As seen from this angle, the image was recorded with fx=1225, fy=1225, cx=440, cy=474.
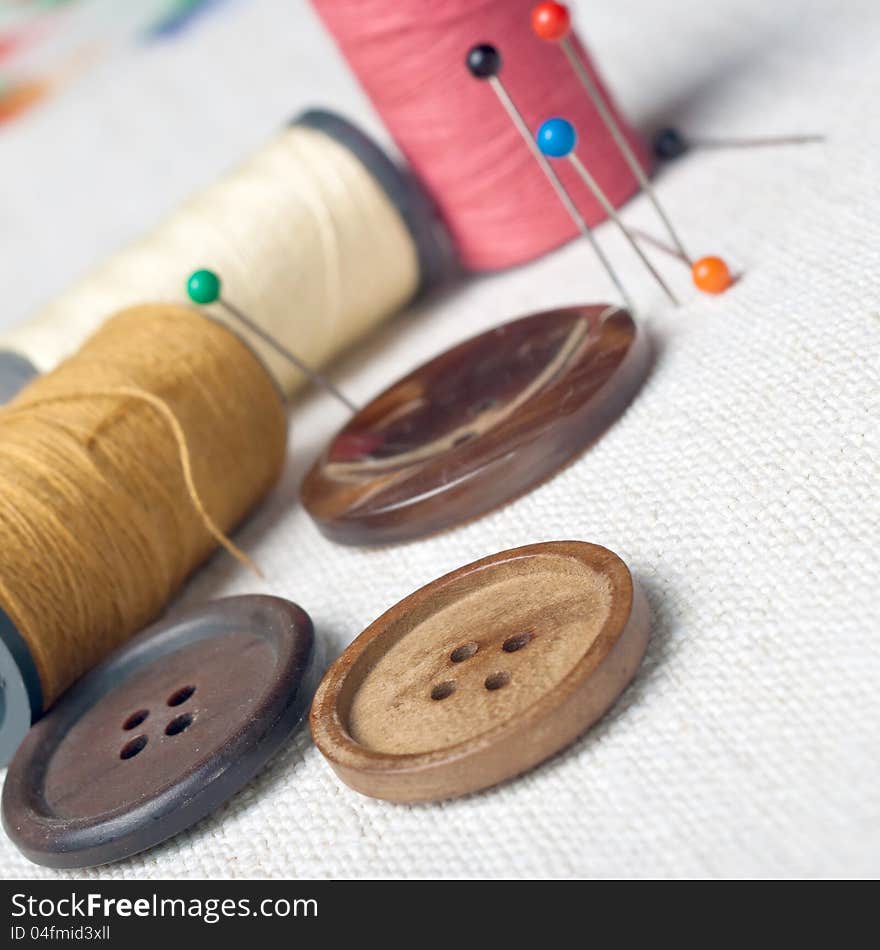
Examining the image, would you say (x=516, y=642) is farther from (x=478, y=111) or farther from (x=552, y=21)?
(x=478, y=111)

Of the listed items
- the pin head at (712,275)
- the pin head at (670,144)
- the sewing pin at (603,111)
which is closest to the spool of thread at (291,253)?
the pin head at (670,144)

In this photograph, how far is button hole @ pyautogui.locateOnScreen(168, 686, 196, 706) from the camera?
104cm

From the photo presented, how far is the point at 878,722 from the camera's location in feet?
2.51

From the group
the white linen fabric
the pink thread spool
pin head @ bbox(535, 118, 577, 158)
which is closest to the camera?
the white linen fabric

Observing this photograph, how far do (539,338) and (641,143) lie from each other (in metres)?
0.56

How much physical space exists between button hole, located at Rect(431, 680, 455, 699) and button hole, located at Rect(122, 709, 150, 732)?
29cm

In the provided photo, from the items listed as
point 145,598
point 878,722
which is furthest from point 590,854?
point 145,598

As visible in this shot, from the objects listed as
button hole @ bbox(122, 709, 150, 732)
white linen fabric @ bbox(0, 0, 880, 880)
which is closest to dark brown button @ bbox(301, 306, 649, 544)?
white linen fabric @ bbox(0, 0, 880, 880)

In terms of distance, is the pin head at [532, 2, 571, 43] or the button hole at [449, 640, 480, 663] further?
the pin head at [532, 2, 571, 43]

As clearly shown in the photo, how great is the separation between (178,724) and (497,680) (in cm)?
30

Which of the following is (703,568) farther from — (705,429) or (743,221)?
(743,221)

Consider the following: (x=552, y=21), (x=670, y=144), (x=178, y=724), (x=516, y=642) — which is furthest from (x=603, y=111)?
(x=178, y=724)

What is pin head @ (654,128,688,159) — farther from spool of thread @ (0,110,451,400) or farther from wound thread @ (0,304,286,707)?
wound thread @ (0,304,286,707)

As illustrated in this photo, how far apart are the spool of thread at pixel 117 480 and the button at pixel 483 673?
334 millimetres
